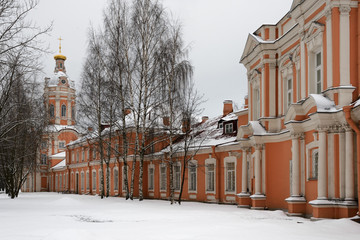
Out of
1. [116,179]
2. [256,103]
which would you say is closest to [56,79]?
[116,179]

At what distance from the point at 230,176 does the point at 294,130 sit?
31.8ft

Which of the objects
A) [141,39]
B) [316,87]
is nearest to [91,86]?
[141,39]

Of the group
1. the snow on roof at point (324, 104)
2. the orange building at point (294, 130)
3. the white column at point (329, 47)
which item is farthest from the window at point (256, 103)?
the snow on roof at point (324, 104)

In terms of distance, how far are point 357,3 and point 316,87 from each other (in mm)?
2910

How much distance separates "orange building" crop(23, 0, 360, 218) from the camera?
13.4m

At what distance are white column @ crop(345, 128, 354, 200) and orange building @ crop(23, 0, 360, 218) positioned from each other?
3 centimetres

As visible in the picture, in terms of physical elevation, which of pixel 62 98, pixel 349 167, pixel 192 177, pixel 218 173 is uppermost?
pixel 62 98

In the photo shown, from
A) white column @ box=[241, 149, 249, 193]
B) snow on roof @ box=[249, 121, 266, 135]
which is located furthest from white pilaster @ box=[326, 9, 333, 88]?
white column @ box=[241, 149, 249, 193]

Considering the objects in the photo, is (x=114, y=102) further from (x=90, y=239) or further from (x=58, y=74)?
(x=58, y=74)

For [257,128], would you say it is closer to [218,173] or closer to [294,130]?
[294,130]

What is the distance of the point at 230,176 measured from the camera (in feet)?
82.7

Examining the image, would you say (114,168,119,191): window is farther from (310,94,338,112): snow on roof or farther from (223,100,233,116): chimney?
(310,94,338,112): snow on roof

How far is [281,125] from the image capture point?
18953 mm

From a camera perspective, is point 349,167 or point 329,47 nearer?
point 349,167
